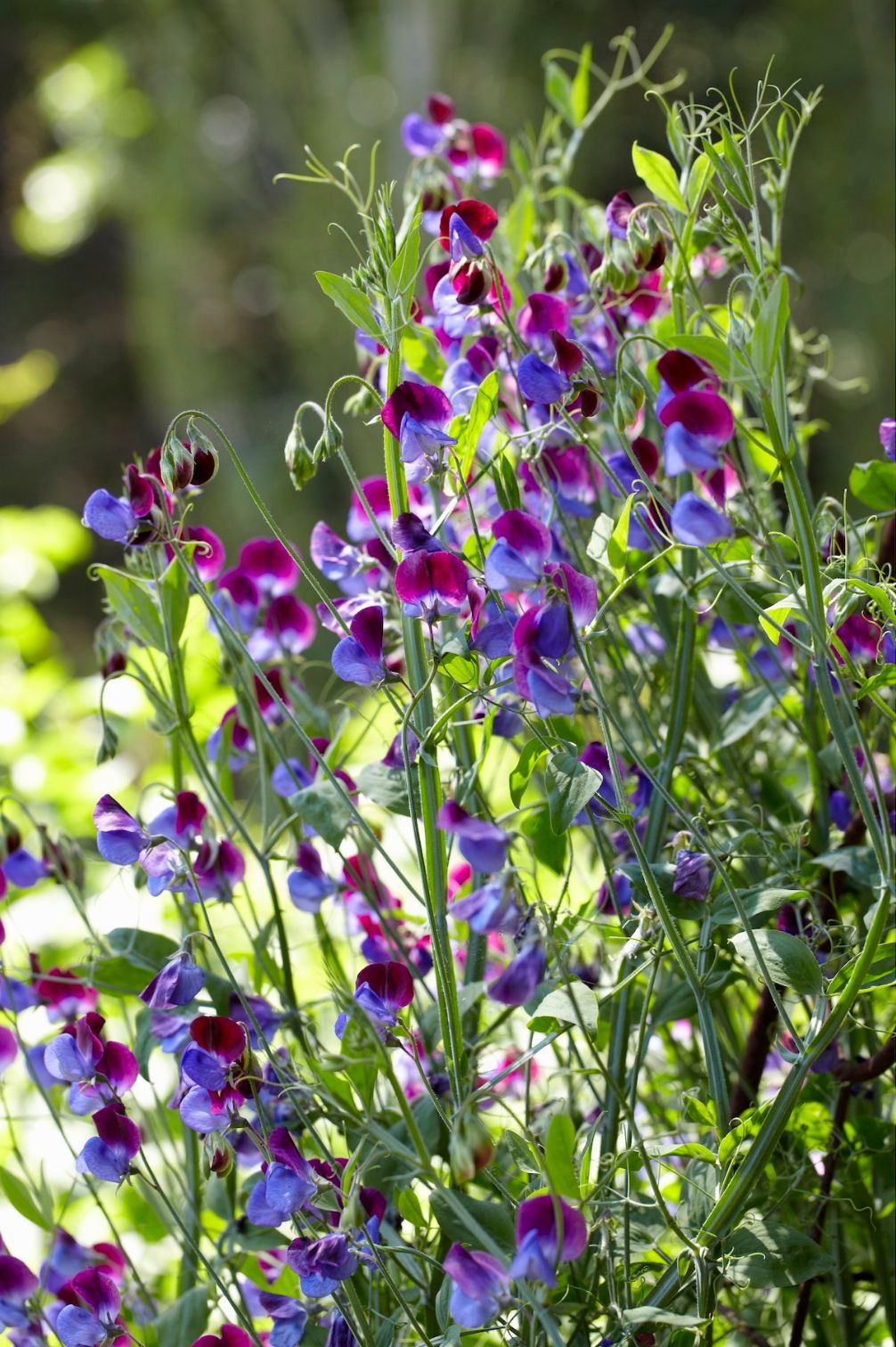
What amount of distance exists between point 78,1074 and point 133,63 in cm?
862

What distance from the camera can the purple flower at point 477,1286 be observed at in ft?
1.33

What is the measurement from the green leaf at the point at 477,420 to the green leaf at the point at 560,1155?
0.23 m

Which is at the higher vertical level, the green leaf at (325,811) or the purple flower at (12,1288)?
the green leaf at (325,811)

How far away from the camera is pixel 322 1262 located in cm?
44

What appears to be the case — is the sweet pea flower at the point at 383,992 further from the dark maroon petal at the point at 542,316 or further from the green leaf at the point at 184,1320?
the dark maroon petal at the point at 542,316

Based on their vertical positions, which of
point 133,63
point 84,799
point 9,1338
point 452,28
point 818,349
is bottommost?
point 9,1338

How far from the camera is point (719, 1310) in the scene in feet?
1.85

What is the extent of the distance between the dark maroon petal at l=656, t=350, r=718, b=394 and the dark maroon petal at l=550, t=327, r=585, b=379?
0.06 meters

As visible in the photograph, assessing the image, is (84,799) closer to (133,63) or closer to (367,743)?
(367,743)

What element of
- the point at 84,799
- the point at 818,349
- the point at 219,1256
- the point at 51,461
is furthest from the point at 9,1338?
the point at 51,461

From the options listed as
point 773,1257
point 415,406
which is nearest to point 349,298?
point 415,406

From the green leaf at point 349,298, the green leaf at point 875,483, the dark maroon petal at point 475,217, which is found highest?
the dark maroon petal at point 475,217

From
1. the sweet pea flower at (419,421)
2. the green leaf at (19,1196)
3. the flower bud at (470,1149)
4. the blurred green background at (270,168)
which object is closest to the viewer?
the flower bud at (470,1149)

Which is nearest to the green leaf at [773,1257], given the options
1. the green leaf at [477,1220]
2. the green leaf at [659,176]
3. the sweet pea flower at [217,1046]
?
the green leaf at [477,1220]
